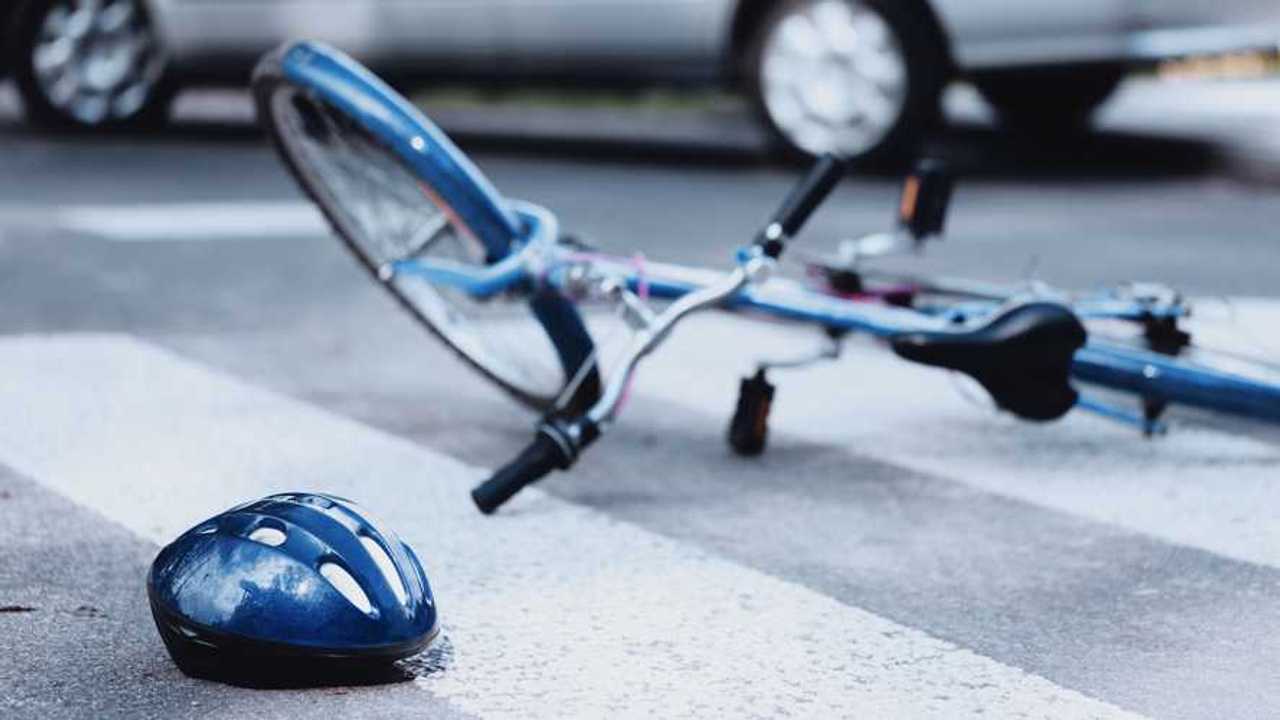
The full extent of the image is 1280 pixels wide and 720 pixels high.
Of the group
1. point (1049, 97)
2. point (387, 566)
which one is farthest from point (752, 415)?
point (1049, 97)

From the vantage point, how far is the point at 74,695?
2762 millimetres

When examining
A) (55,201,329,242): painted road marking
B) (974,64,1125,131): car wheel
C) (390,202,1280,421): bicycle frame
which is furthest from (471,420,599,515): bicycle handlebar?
(974,64,1125,131): car wheel

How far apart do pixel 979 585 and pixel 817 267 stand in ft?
4.59

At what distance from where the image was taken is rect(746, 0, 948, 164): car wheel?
8.45 meters

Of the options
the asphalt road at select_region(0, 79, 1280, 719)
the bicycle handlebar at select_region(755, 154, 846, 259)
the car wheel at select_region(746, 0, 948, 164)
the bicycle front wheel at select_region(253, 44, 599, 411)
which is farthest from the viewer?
the car wheel at select_region(746, 0, 948, 164)

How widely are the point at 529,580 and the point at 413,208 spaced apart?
1602mm

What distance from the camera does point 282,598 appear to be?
9.00ft

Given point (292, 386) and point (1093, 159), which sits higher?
point (292, 386)

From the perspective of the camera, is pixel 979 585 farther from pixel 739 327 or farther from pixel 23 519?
pixel 739 327

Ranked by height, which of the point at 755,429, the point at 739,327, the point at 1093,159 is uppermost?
the point at 755,429

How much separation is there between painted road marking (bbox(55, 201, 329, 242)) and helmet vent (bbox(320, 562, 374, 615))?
4.31 m

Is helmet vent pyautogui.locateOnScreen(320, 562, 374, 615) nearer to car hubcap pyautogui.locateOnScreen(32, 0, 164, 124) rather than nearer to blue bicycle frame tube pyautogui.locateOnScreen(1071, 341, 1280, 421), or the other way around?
blue bicycle frame tube pyautogui.locateOnScreen(1071, 341, 1280, 421)

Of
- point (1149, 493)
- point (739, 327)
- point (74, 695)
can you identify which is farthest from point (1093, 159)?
point (74, 695)

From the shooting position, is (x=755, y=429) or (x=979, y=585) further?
(x=755, y=429)
